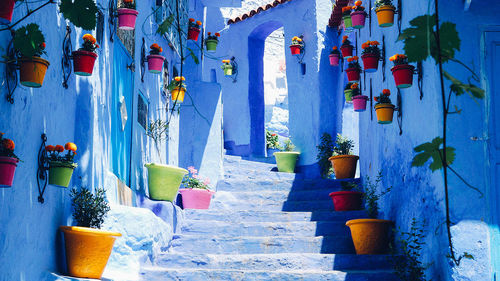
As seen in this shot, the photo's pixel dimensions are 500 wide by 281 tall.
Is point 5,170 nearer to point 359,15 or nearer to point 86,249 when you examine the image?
point 86,249

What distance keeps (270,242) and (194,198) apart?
7.23 ft

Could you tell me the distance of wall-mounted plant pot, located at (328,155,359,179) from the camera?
33.8 feet

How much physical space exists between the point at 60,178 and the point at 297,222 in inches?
158

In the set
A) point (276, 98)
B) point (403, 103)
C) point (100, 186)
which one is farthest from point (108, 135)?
point (276, 98)

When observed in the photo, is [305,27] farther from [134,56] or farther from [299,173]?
[134,56]

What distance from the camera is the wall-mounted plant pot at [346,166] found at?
406 inches

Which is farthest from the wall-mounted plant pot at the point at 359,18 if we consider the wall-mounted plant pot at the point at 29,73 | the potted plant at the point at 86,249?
the wall-mounted plant pot at the point at 29,73

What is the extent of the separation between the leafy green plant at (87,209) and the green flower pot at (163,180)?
8.26 ft

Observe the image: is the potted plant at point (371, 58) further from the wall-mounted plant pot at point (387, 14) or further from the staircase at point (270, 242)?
the staircase at point (270, 242)

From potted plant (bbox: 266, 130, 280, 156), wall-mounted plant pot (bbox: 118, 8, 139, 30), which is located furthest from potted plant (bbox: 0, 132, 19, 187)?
potted plant (bbox: 266, 130, 280, 156)

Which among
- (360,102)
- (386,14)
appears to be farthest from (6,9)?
(360,102)

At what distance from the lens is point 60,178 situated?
4715mm

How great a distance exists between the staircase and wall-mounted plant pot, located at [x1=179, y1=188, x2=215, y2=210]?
0.64 ft

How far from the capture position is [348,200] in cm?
858
